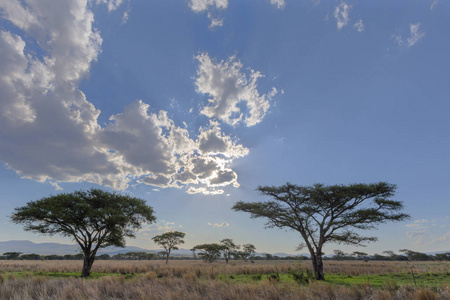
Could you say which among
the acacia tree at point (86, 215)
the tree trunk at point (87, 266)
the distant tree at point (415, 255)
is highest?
the acacia tree at point (86, 215)

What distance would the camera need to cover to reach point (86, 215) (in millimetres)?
21188

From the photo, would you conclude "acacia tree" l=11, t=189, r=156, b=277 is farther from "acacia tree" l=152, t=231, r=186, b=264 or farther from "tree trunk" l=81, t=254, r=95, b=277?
"acacia tree" l=152, t=231, r=186, b=264

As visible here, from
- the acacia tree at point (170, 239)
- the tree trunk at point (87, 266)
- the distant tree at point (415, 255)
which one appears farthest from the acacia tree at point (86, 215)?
the distant tree at point (415, 255)

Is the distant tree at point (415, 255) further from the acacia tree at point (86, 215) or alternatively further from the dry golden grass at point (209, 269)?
the acacia tree at point (86, 215)

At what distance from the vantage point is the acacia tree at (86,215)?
2053cm

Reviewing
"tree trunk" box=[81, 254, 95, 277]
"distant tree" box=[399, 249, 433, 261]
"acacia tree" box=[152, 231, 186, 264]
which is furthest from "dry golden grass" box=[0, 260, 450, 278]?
"distant tree" box=[399, 249, 433, 261]

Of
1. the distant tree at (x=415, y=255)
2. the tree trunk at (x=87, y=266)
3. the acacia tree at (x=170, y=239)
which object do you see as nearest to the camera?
the tree trunk at (x=87, y=266)

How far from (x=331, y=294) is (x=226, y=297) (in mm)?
3763

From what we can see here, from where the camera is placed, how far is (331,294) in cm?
703

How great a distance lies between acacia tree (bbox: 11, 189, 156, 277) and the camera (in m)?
20.5

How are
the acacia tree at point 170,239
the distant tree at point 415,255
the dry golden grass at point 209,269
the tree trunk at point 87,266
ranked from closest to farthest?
the tree trunk at point 87,266 < the dry golden grass at point 209,269 < the acacia tree at point 170,239 < the distant tree at point 415,255

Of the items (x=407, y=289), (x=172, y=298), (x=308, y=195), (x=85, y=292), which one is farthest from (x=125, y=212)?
(x=407, y=289)

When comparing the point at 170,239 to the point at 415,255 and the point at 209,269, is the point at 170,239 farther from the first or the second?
the point at 415,255

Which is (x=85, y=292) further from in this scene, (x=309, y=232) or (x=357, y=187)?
(x=357, y=187)
